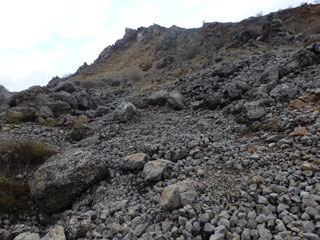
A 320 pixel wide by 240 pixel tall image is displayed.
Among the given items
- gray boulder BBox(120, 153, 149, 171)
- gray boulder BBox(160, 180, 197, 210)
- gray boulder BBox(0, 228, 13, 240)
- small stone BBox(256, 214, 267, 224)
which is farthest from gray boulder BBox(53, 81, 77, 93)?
small stone BBox(256, 214, 267, 224)

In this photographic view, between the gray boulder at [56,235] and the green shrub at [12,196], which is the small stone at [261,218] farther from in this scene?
the green shrub at [12,196]

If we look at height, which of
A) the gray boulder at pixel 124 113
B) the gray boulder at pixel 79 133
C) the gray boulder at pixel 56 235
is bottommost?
the gray boulder at pixel 56 235

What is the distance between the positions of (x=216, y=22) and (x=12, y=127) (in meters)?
47.0

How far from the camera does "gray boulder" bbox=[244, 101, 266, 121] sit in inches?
327

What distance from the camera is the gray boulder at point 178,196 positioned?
482cm

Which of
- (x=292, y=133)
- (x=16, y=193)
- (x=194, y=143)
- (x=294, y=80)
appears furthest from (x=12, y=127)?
(x=294, y=80)

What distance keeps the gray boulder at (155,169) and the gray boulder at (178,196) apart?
88cm

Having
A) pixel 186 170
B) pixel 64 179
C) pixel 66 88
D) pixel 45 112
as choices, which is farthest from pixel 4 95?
pixel 186 170

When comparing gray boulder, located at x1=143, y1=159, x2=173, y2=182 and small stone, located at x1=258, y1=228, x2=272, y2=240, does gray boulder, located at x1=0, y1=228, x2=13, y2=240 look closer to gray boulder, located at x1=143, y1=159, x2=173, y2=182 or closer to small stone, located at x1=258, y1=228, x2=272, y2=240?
gray boulder, located at x1=143, y1=159, x2=173, y2=182

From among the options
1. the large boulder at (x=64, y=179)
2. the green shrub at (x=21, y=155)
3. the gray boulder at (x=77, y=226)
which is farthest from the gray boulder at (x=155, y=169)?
the green shrub at (x=21, y=155)

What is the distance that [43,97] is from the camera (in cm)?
1689

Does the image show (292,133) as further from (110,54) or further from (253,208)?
(110,54)

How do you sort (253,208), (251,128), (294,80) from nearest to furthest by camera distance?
(253,208)
(251,128)
(294,80)

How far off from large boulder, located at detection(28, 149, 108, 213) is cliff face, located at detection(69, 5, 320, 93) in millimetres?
17549
